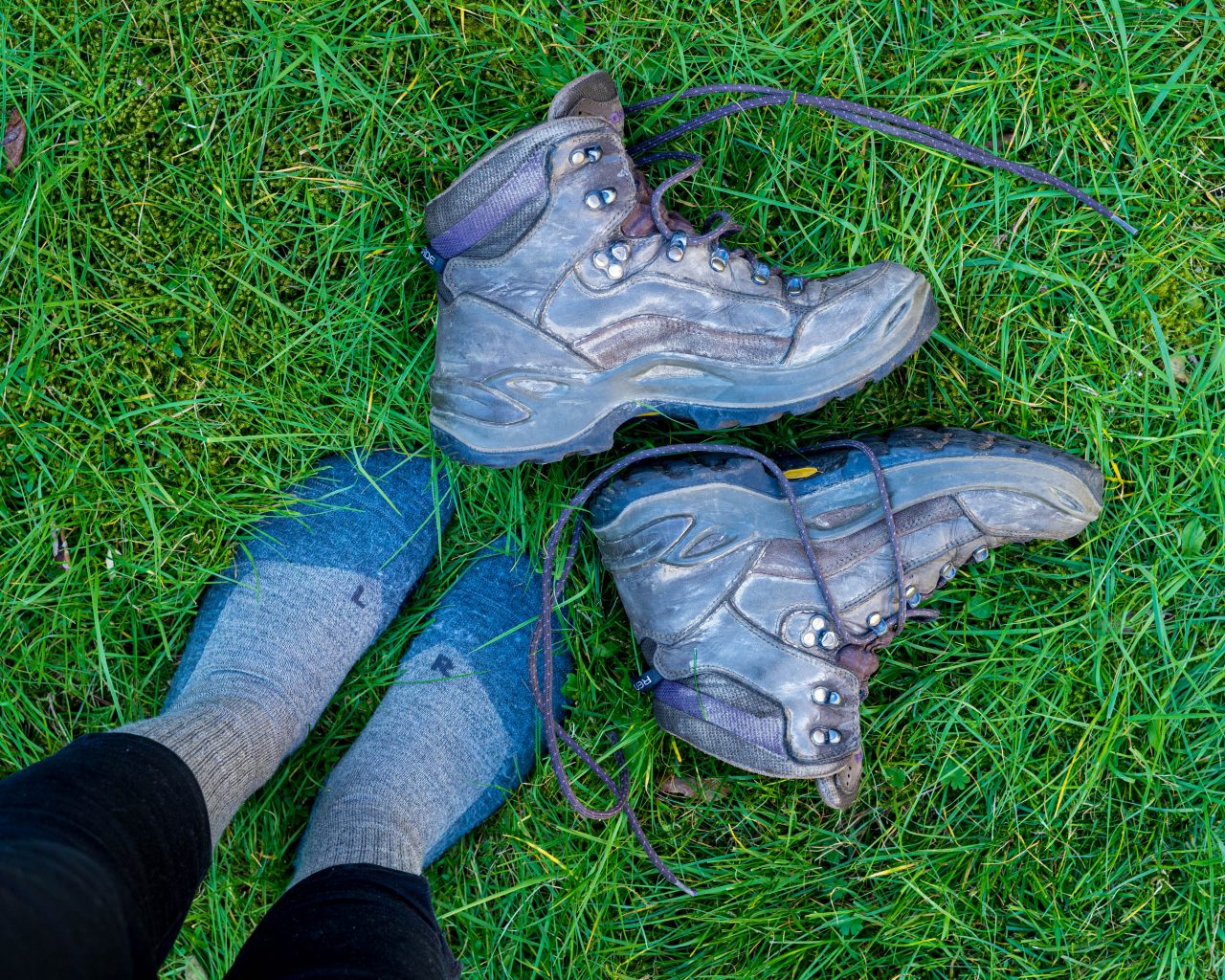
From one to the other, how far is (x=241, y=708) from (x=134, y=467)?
56 centimetres

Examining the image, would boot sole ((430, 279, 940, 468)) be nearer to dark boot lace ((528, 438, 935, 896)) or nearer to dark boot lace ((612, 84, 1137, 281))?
dark boot lace ((528, 438, 935, 896))

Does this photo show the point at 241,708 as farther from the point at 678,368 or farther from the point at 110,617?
the point at 678,368

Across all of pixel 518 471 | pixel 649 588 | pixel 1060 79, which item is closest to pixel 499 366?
pixel 518 471

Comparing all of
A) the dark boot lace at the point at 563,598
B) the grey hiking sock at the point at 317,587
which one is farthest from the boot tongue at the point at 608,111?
the grey hiking sock at the point at 317,587

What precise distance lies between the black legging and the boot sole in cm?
75

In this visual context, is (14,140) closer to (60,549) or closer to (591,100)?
(60,549)

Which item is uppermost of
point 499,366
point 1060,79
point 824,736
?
point 1060,79

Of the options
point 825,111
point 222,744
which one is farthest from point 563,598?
point 825,111

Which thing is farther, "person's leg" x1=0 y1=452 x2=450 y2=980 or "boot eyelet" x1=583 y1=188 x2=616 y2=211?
"boot eyelet" x1=583 y1=188 x2=616 y2=211

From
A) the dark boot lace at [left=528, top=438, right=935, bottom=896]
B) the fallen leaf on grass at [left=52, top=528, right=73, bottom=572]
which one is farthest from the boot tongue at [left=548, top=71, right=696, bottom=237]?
the fallen leaf on grass at [left=52, top=528, right=73, bottom=572]

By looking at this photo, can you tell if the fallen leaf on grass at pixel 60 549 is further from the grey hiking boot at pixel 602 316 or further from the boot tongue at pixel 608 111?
the boot tongue at pixel 608 111

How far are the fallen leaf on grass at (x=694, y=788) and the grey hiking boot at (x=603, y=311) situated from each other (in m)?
0.76

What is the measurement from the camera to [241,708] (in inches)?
70.7

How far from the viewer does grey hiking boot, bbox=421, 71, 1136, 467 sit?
5.57 feet
